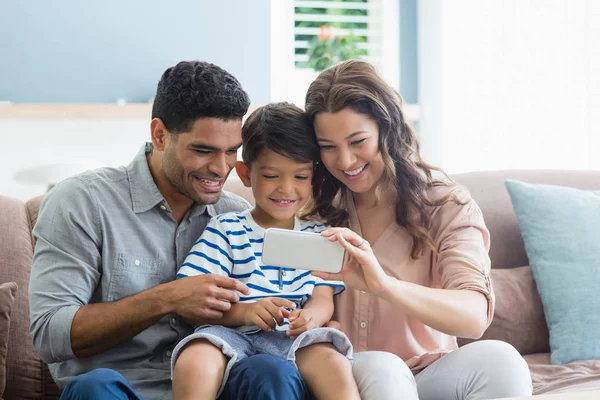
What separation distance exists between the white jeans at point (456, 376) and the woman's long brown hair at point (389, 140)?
285 millimetres

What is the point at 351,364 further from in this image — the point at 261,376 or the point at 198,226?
the point at 198,226

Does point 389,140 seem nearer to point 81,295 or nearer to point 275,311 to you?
point 275,311

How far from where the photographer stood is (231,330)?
1.59m

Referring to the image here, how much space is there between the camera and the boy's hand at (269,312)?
1492mm

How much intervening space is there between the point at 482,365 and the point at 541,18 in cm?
261

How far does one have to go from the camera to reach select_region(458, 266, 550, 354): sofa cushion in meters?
2.12

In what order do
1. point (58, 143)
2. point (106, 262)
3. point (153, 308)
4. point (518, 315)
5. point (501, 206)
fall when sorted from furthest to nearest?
1. point (58, 143)
2. point (501, 206)
3. point (518, 315)
4. point (106, 262)
5. point (153, 308)

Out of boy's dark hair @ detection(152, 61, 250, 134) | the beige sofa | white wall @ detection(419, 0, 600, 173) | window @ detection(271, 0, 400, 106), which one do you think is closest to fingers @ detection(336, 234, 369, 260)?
boy's dark hair @ detection(152, 61, 250, 134)

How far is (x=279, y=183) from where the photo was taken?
1.73 m

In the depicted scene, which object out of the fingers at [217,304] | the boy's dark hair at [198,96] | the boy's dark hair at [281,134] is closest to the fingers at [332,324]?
the fingers at [217,304]

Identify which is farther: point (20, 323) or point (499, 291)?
point (499, 291)

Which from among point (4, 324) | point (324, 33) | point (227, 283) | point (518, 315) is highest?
point (324, 33)

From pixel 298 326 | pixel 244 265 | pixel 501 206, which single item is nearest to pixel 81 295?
pixel 244 265

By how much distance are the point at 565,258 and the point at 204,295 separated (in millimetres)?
1094
